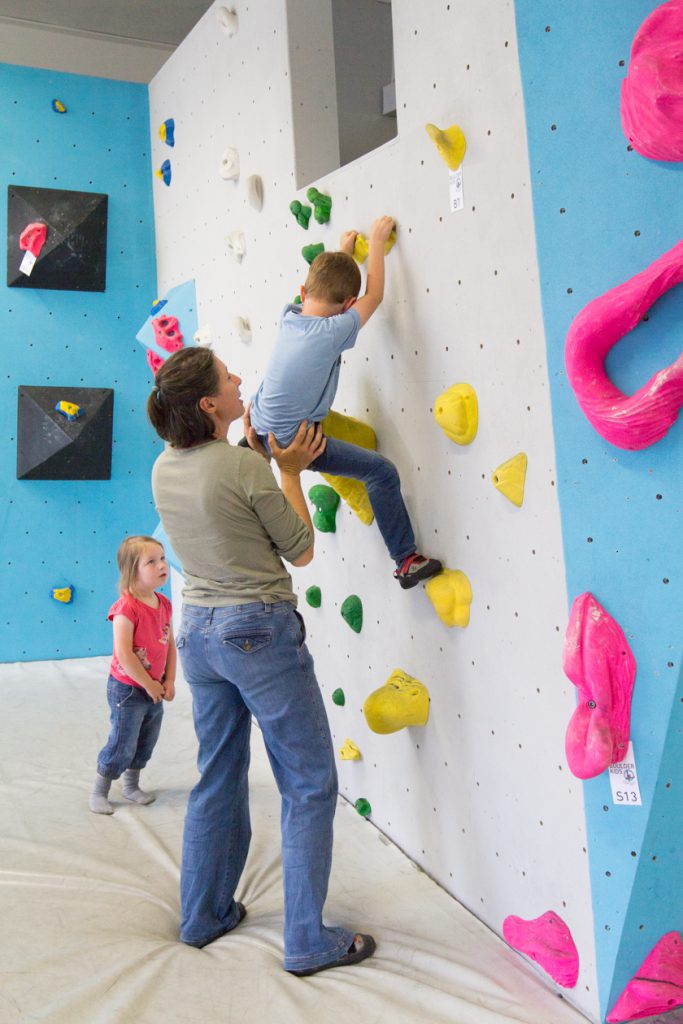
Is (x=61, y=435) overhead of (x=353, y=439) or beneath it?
overhead

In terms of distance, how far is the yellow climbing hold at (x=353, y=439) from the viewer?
7.76 ft

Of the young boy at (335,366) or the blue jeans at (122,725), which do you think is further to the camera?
the blue jeans at (122,725)

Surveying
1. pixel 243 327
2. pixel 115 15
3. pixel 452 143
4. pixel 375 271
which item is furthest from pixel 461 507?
pixel 115 15

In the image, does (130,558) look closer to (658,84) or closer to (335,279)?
(335,279)

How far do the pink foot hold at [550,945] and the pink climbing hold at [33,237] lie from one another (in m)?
3.58

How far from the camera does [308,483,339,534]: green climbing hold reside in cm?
254

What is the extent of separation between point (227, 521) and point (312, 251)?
108 cm

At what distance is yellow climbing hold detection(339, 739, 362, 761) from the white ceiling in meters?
3.57

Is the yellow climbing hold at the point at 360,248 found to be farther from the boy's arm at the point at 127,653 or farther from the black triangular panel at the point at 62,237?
the black triangular panel at the point at 62,237

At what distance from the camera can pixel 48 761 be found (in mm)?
3031

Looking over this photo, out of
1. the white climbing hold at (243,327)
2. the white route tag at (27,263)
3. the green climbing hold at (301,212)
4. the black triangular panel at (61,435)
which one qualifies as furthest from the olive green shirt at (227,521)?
the white route tag at (27,263)

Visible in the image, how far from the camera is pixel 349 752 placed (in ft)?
8.58

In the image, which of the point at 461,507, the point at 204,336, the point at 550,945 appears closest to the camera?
the point at 550,945

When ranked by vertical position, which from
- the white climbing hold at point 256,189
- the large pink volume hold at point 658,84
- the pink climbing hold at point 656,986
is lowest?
the pink climbing hold at point 656,986
